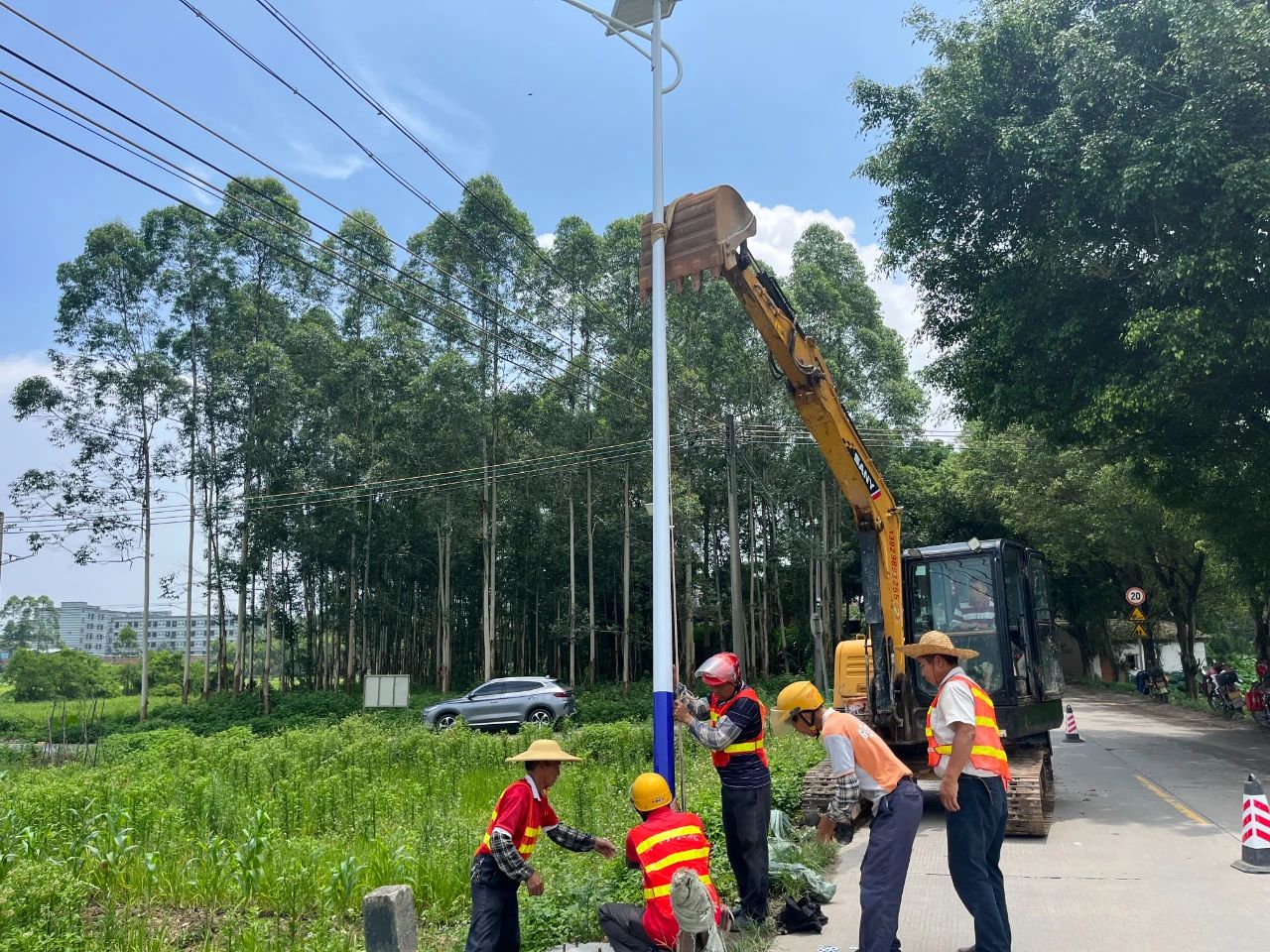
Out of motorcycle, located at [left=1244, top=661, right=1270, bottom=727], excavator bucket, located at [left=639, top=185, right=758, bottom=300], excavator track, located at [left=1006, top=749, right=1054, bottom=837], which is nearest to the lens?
excavator bucket, located at [left=639, top=185, right=758, bottom=300]

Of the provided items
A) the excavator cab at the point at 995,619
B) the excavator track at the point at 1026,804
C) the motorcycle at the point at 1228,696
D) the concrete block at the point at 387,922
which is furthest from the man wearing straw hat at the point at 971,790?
the motorcycle at the point at 1228,696

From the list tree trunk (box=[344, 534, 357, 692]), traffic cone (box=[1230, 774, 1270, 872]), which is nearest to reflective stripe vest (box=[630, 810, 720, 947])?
traffic cone (box=[1230, 774, 1270, 872])

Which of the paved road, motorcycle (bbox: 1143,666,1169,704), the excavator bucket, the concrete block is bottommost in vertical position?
motorcycle (bbox: 1143,666,1169,704)

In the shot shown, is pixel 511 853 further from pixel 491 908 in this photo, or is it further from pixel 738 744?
pixel 738 744

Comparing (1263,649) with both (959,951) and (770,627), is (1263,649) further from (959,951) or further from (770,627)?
(959,951)

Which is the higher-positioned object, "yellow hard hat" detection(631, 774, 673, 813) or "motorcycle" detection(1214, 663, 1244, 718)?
"yellow hard hat" detection(631, 774, 673, 813)

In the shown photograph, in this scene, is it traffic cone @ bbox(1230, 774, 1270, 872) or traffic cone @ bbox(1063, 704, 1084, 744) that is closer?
traffic cone @ bbox(1230, 774, 1270, 872)

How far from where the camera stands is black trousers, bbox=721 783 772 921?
5.67 meters

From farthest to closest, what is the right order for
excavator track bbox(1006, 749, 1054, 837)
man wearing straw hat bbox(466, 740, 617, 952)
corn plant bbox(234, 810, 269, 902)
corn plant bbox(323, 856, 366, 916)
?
excavator track bbox(1006, 749, 1054, 837) → corn plant bbox(234, 810, 269, 902) → corn plant bbox(323, 856, 366, 916) → man wearing straw hat bbox(466, 740, 617, 952)

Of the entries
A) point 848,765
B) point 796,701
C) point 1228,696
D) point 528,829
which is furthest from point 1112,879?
point 1228,696

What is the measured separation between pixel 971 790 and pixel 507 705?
18550 millimetres

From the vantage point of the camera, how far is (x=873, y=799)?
488 centimetres

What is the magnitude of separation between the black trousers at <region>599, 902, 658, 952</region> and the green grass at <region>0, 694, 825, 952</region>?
1225 millimetres

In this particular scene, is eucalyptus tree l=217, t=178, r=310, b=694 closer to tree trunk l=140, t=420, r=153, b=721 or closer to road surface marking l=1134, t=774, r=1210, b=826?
tree trunk l=140, t=420, r=153, b=721
